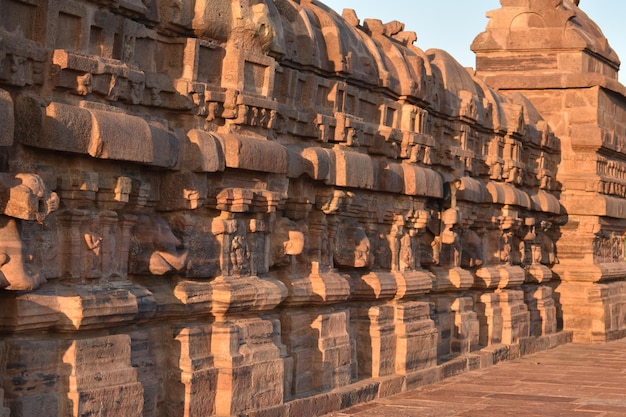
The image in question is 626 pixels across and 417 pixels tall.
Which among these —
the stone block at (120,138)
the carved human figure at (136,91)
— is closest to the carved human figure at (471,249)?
the carved human figure at (136,91)

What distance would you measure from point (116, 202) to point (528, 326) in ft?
35.2

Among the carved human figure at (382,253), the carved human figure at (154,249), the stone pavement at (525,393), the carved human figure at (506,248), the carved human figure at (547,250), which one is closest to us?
the carved human figure at (154,249)

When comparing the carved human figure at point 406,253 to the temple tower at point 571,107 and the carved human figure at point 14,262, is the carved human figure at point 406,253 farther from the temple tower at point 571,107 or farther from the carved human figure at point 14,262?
the temple tower at point 571,107

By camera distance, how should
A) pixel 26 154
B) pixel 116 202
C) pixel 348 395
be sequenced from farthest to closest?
1. pixel 348 395
2. pixel 116 202
3. pixel 26 154

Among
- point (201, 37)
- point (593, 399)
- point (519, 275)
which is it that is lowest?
point (593, 399)

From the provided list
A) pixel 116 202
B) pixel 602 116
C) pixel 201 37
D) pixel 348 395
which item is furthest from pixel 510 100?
pixel 116 202

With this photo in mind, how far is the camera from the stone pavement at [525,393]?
1227 centimetres

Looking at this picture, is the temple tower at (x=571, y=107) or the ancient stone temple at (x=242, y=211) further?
the temple tower at (x=571, y=107)

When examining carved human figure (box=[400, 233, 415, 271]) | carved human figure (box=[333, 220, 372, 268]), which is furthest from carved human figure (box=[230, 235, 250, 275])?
carved human figure (box=[400, 233, 415, 271])

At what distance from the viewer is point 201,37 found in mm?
10453

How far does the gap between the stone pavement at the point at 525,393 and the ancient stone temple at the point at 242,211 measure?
295 millimetres

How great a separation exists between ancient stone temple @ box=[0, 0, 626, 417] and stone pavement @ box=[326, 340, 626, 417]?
0.30m

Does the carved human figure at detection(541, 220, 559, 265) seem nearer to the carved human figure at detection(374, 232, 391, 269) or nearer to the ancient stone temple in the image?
the ancient stone temple

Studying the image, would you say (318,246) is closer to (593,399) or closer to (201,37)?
(201,37)
